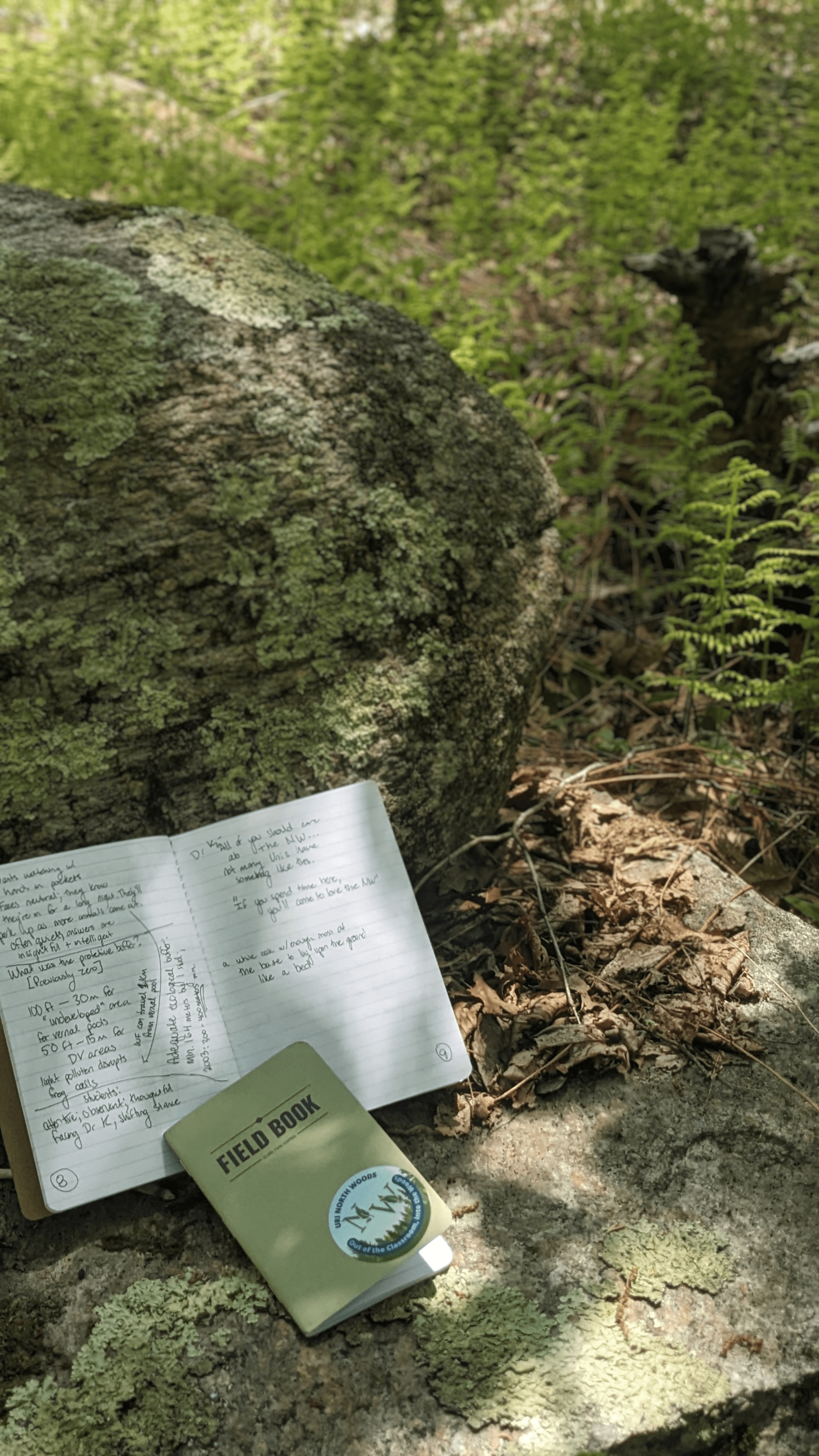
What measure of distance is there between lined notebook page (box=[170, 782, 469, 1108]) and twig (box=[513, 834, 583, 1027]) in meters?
0.26

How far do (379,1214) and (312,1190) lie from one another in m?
0.13

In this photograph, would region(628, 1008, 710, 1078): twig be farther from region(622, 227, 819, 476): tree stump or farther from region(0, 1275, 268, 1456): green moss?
region(622, 227, 819, 476): tree stump

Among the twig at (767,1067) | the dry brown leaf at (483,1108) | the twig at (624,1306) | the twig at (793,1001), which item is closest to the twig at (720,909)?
the twig at (793,1001)

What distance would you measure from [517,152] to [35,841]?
4.96 m

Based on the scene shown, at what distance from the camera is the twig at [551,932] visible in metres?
2.07

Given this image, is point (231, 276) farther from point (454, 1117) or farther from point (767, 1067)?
point (767, 1067)

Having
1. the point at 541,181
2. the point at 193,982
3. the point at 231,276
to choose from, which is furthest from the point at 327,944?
the point at 541,181

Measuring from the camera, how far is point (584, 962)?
2188 mm

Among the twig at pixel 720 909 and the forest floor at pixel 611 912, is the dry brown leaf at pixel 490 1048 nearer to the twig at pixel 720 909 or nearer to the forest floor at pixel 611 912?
the forest floor at pixel 611 912

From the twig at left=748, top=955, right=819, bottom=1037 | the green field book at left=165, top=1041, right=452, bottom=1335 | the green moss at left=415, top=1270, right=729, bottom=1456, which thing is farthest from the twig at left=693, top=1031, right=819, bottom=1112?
the green field book at left=165, top=1041, right=452, bottom=1335

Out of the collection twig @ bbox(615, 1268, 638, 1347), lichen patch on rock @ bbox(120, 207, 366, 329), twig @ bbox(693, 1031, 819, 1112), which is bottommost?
twig @ bbox(615, 1268, 638, 1347)

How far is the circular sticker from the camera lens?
1.60 metres

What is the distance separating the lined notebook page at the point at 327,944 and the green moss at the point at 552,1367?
421mm

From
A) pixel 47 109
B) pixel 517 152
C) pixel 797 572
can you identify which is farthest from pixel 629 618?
pixel 47 109
